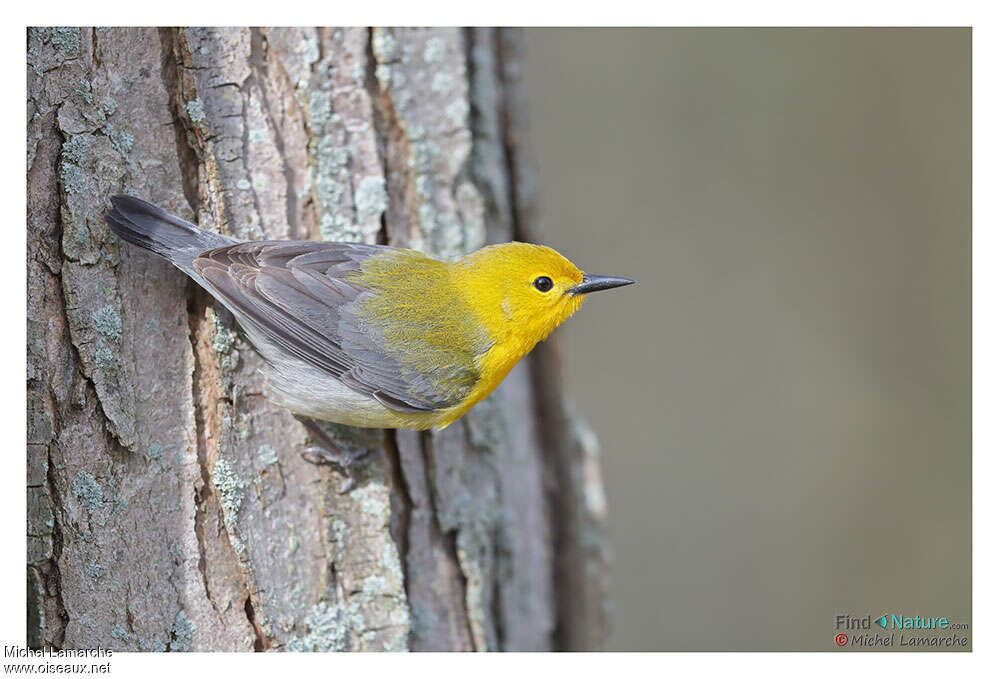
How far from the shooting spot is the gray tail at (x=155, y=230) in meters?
2.40

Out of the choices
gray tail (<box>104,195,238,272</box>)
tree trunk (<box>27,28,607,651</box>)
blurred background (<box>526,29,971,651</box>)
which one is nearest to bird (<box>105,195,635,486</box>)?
gray tail (<box>104,195,238,272</box>)

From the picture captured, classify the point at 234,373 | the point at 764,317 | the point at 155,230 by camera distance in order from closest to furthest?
the point at 155,230
the point at 234,373
the point at 764,317

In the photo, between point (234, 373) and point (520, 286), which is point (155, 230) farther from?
point (520, 286)

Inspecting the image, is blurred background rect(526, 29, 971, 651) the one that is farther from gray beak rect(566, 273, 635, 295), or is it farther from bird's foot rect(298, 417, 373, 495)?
bird's foot rect(298, 417, 373, 495)

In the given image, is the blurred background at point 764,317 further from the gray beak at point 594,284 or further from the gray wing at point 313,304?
the gray wing at point 313,304

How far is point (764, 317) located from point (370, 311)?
15.0ft

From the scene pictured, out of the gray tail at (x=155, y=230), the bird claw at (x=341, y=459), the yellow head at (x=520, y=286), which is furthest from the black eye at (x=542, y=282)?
the gray tail at (x=155, y=230)

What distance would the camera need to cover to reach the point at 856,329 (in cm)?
616

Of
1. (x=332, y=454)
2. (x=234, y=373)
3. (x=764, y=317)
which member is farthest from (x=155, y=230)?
(x=764, y=317)

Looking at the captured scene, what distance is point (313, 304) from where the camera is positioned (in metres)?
2.65
